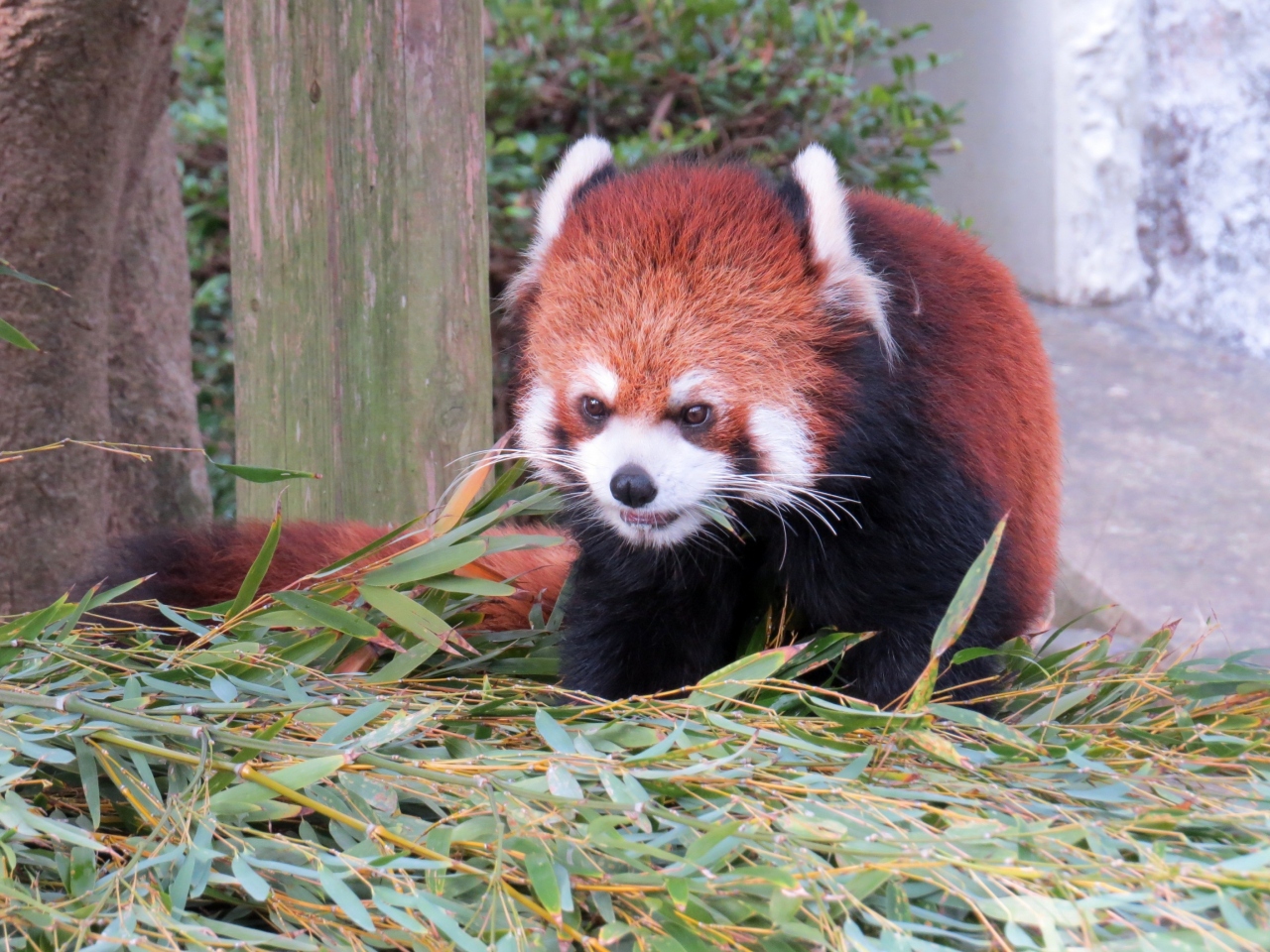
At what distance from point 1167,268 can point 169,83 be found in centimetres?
436

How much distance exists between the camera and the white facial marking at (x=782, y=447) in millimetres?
1751

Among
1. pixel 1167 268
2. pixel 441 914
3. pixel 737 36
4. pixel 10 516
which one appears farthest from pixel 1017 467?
pixel 1167 268

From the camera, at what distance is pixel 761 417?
1.75m

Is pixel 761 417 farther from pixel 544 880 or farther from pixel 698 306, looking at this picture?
pixel 544 880

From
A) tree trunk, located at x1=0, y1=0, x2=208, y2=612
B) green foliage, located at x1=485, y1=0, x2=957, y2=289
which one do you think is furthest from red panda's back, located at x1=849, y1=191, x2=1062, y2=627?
green foliage, located at x1=485, y1=0, x2=957, y2=289

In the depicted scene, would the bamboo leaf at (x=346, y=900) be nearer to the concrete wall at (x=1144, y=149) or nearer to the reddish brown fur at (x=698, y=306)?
the reddish brown fur at (x=698, y=306)

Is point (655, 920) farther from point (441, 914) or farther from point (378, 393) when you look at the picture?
point (378, 393)

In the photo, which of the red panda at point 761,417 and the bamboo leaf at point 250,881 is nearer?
the bamboo leaf at point 250,881

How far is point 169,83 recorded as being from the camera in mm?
2797

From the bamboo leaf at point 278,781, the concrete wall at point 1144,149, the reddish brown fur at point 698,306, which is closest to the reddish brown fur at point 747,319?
the reddish brown fur at point 698,306

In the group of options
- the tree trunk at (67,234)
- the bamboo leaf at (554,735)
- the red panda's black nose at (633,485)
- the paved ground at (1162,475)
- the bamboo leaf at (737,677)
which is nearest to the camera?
the bamboo leaf at (554,735)

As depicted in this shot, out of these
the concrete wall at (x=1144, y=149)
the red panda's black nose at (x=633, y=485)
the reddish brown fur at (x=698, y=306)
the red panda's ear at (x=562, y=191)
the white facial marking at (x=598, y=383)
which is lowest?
the red panda's black nose at (x=633, y=485)

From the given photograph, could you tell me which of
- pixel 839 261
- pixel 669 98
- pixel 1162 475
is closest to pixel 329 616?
pixel 839 261

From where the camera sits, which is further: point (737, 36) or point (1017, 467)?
point (737, 36)
